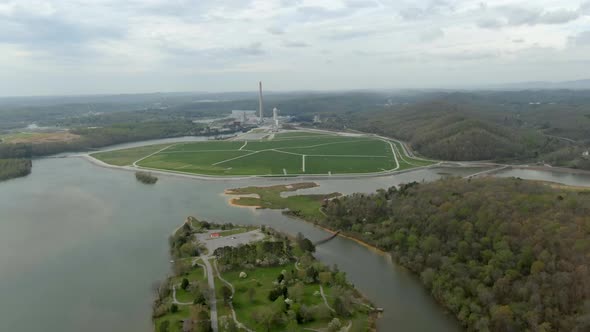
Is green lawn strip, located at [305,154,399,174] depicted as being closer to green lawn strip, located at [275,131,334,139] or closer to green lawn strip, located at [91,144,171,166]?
green lawn strip, located at [275,131,334,139]

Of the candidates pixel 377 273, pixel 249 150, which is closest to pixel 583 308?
pixel 377 273

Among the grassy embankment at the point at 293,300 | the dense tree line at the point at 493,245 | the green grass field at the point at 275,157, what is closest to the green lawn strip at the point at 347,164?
the green grass field at the point at 275,157

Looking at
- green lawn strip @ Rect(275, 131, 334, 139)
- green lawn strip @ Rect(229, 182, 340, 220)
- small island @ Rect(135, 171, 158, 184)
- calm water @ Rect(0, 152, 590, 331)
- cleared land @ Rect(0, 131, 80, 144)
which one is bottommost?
calm water @ Rect(0, 152, 590, 331)

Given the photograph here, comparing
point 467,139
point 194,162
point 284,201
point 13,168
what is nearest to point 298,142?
point 194,162

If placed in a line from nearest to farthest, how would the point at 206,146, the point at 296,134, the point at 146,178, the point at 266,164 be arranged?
the point at 146,178, the point at 266,164, the point at 206,146, the point at 296,134

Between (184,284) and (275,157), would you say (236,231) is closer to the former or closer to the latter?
(184,284)

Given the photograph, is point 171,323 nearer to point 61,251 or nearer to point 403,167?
point 61,251

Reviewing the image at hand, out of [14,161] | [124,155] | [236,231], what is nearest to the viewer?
[236,231]

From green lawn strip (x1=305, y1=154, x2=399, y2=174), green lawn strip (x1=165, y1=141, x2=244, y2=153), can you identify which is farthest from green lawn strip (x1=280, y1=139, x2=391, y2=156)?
green lawn strip (x1=165, y1=141, x2=244, y2=153)
